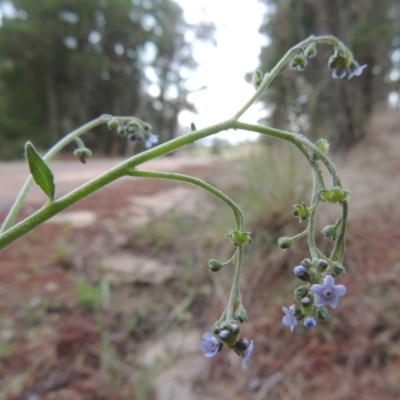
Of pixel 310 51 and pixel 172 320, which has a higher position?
pixel 310 51

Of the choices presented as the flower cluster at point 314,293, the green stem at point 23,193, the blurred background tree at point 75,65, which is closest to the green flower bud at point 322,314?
the flower cluster at point 314,293

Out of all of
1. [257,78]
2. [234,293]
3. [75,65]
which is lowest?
[75,65]

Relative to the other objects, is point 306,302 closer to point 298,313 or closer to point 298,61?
point 298,313

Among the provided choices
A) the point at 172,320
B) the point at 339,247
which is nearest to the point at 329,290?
the point at 339,247

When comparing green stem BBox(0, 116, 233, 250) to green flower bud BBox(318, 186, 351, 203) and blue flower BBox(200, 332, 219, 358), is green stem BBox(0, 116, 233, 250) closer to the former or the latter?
green flower bud BBox(318, 186, 351, 203)

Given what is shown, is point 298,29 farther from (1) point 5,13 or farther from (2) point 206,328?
(1) point 5,13

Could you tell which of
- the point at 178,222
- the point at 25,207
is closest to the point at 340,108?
the point at 178,222

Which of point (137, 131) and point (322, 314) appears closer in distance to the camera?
point (322, 314)

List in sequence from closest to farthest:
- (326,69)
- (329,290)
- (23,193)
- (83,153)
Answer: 1. (329,290)
2. (23,193)
3. (83,153)
4. (326,69)
